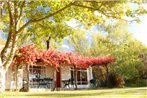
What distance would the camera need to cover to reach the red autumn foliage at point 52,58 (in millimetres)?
23359

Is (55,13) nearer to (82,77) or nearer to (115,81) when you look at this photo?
(115,81)

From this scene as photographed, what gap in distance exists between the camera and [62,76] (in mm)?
32219

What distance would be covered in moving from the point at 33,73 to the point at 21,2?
17206mm

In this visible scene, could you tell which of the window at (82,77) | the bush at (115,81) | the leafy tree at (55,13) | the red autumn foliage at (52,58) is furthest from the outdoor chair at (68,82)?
the leafy tree at (55,13)

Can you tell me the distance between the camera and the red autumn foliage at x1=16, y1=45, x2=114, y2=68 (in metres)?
23.4

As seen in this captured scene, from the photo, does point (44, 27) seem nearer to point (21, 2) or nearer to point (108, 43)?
point (21, 2)

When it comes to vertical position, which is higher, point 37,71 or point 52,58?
point 52,58

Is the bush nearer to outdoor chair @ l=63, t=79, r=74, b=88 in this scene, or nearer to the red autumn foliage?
the red autumn foliage

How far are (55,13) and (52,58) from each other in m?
13.9

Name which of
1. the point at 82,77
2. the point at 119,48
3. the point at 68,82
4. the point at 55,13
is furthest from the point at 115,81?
the point at 55,13

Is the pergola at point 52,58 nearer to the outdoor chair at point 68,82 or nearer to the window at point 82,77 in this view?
the outdoor chair at point 68,82

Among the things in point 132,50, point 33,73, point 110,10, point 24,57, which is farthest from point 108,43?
point 110,10

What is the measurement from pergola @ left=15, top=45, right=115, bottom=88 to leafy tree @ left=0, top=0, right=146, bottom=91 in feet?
26.0

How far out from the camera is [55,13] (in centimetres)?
1274
